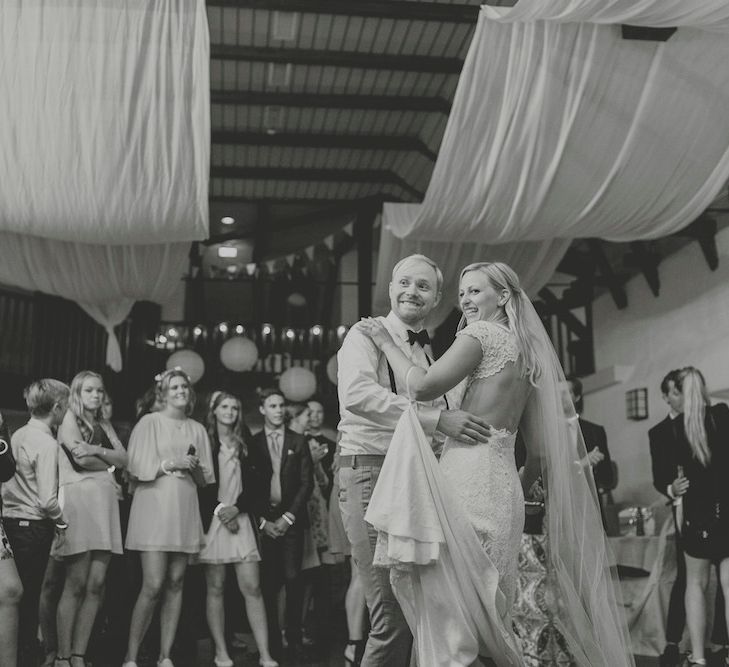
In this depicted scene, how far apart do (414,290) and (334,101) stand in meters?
7.08

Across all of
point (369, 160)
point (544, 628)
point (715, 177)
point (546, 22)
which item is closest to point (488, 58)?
point (546, 22)

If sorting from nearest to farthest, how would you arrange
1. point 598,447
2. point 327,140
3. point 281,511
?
point 598,447, point 281,511, point 327,140

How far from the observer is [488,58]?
5.03m

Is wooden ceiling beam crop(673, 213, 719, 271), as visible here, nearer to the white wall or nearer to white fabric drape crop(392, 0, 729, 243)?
the white wall

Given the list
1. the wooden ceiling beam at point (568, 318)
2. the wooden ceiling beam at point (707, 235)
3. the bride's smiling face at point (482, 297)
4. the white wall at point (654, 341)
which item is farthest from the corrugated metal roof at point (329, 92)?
the bride's smiling face at point (482, 297)

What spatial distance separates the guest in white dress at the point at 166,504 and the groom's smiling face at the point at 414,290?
2382 millimetres

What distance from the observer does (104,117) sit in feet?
15.8

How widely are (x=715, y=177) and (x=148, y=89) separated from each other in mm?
3213

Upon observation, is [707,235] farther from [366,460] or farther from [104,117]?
[366,460]

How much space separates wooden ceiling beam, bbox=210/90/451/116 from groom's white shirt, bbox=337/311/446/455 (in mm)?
6942

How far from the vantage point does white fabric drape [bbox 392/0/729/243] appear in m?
5.03

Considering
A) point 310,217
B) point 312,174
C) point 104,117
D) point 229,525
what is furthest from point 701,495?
point 310,217

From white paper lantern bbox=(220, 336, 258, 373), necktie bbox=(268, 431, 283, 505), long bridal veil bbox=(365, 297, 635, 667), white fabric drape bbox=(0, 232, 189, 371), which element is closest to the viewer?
long bridal veil bbox=(365, 297, 635, 667)

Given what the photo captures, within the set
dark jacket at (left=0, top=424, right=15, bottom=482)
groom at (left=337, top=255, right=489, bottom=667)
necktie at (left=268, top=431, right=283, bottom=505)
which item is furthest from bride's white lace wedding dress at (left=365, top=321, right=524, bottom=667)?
necktie at (left=268, top=431, right=283, bottom=505)
